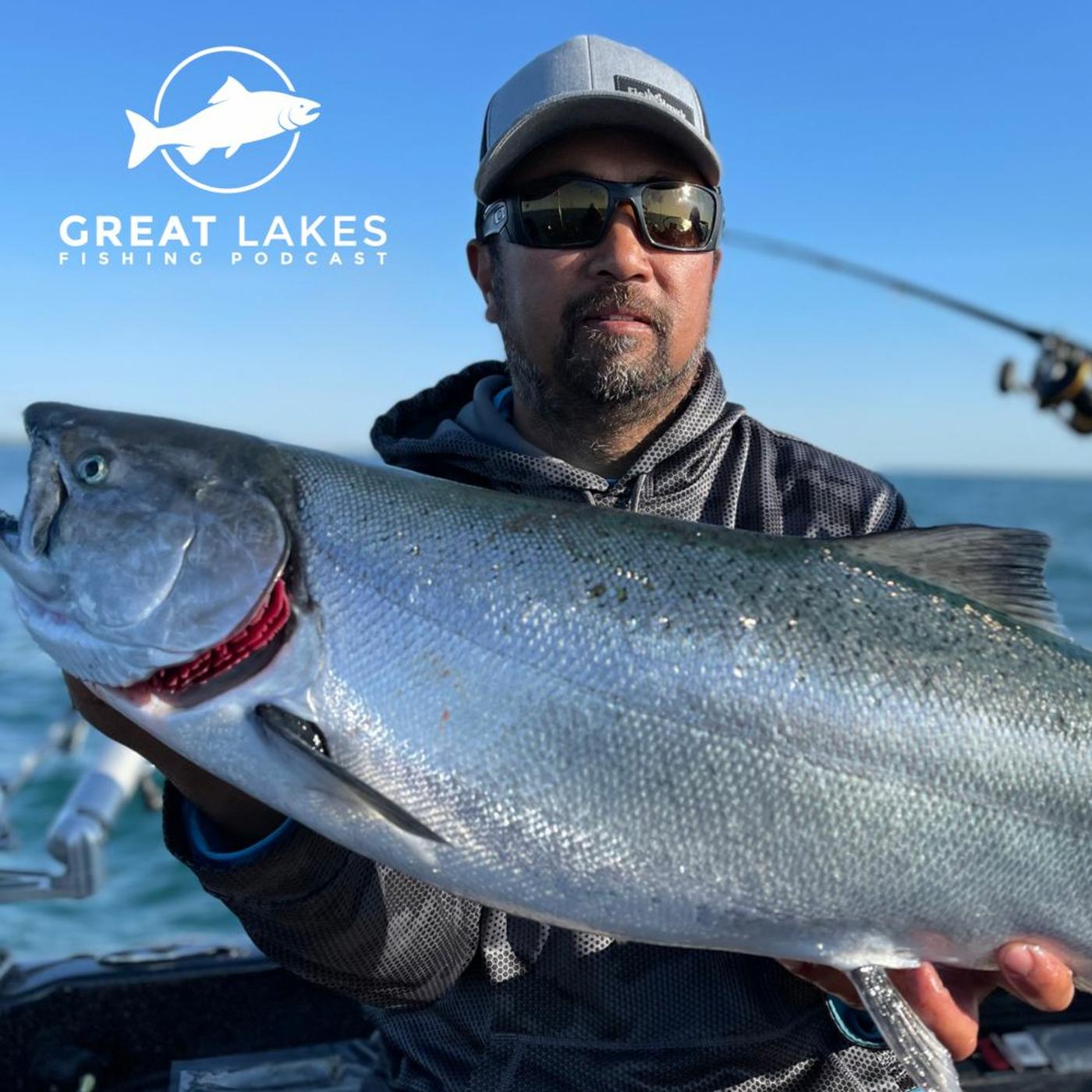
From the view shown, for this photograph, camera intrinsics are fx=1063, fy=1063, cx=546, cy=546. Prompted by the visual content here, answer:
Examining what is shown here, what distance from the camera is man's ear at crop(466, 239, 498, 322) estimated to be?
12.2 feet

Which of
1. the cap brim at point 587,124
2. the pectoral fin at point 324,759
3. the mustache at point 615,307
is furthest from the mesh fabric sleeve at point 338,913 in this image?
the cap brim at point 587,124

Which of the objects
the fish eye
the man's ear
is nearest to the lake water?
the man's ear

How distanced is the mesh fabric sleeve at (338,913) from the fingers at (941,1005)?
1.08m

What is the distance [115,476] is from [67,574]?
23cm

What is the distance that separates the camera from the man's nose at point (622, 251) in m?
3.24

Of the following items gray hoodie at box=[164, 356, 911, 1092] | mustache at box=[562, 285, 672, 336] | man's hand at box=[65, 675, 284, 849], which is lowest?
gray hoodie at box=[164, 356, 911, 1092]

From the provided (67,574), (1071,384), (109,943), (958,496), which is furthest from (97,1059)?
(958,496)

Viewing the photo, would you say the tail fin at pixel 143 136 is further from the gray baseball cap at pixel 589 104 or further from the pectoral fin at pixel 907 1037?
the pectoral fin at pixel 907 1037

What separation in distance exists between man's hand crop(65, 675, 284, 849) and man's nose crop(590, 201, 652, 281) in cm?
185

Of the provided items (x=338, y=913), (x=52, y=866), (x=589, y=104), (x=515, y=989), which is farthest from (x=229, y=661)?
(x=52, y=866)

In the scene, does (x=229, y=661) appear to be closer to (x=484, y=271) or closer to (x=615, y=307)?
(x=615, y=307)

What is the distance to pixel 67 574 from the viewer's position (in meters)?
2.15

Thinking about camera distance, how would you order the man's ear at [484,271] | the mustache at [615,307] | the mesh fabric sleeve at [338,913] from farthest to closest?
1. the man's ear at [484,271]
2. the mustache at [615,307]
3. the mesh fabric sleeve at [338,913]

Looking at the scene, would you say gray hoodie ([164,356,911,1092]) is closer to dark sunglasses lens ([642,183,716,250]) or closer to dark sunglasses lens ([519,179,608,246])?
dark sunglasses lens ([519,179,608,246])
